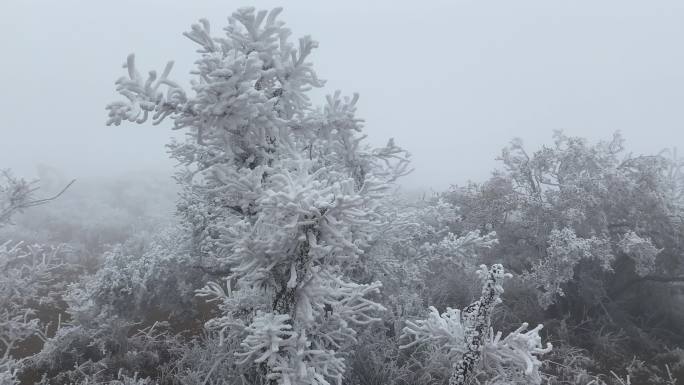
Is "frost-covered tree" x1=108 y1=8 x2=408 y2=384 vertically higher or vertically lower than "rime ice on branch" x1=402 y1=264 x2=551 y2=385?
higher

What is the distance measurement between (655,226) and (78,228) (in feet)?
72.7

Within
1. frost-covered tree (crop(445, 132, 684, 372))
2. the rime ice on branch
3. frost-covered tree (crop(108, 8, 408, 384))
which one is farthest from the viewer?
frost-covered tree (crop(445, 132, 684, 372))

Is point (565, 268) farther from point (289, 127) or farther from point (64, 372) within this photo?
point (64, 372)

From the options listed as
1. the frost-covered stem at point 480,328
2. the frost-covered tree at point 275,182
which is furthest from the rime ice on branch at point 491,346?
the frost-covered tree at point 275,182

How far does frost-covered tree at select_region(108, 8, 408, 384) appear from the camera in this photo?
3.28 meters

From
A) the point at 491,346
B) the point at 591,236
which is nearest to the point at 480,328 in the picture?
the point at 491,346

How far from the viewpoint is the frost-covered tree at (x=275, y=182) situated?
3.28 m

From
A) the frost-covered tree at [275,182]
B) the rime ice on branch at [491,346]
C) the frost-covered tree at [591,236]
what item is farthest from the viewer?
the frost-covered tree at [591,236]

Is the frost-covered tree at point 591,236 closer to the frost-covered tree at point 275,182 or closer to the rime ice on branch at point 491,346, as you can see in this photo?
the rime ice on branch at point 491,346

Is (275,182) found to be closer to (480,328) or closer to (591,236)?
(480,328)

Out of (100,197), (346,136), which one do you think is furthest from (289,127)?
(100,197)

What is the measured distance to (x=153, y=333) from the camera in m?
9.56

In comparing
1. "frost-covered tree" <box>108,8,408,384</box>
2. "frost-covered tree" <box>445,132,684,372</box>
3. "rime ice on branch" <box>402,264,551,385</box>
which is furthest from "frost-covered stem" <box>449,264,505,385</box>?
"frost-covered tree" <box>445,132,684,372</box>

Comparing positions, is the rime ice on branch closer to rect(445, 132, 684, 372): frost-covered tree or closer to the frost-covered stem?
the frost-covered stem
